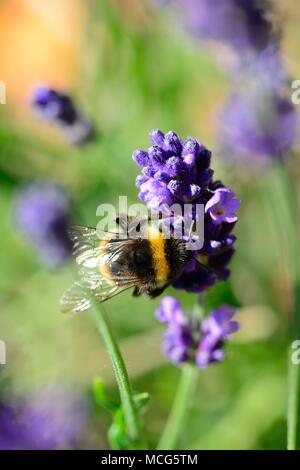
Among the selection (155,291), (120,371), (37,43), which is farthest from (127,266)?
(37,43)

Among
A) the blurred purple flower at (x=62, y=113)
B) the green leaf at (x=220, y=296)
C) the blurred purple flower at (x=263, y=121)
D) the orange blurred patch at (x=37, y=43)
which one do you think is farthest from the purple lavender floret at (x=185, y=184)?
the orange blurred patch at (x=37, y=43)

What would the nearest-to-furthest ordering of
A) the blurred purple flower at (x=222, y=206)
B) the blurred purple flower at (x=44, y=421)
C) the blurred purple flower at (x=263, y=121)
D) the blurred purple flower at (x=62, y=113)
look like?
the blurred purple flower at (x=222, y=206) → the blurred purple flower at (x=44, y=421) → the blurred purple flower at (x=62, y=113) → the blurred purple flower at (x=263, y=121)

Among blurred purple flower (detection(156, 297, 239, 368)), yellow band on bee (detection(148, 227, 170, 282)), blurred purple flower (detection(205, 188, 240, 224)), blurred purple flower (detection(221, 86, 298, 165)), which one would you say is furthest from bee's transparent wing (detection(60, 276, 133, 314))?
blurred purple flower (detection(221, 86, 298, 165))

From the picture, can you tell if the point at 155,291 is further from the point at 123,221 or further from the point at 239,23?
the point at 239,23

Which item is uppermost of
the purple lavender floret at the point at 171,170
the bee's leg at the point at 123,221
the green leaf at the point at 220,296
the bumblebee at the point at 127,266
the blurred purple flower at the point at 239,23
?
the blurred purple flower at the point at 239,23

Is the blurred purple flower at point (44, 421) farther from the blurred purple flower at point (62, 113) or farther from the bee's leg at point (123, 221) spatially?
the blurred purple flower at point (62, 113)

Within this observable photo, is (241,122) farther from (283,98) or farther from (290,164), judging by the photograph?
(290,164)

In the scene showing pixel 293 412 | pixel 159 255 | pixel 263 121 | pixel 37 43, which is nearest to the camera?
pixel 159 255
